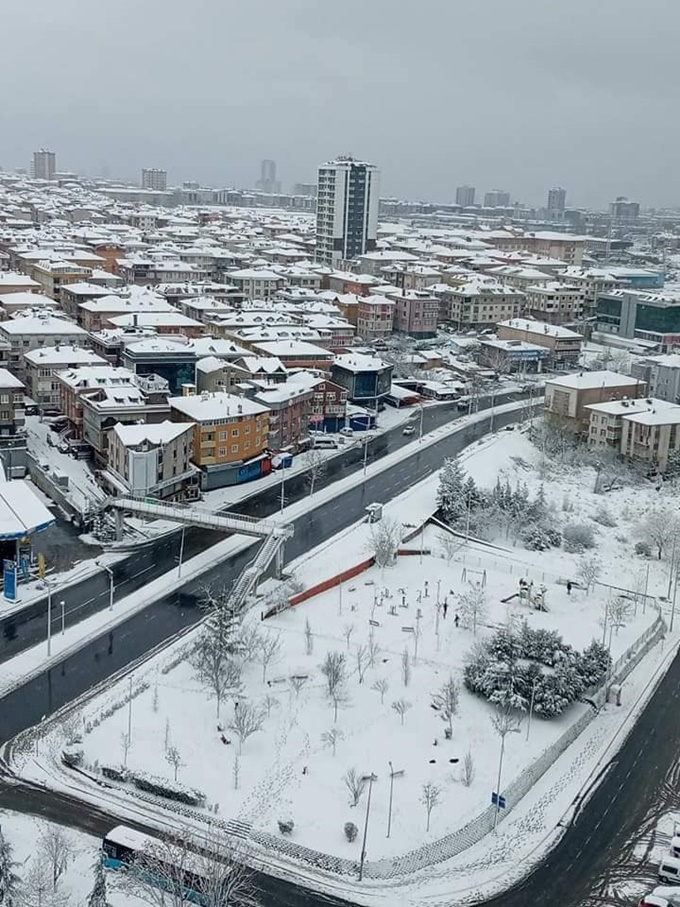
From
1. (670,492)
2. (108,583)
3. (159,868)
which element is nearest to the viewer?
(159,868)

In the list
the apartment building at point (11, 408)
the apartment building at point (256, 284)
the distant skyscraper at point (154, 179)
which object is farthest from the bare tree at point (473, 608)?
the distant skyscraper at point (154, 179)

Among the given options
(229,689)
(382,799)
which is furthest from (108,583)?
(382,799)

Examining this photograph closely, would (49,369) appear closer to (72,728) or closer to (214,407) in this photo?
(214,407)

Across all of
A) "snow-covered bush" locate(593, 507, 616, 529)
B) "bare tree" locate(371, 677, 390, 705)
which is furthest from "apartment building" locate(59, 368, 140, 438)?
"bare tree" locate(371, 677, 390, 705)

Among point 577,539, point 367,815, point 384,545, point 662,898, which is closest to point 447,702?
point 367,815

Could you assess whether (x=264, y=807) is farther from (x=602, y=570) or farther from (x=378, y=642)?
(x=602, y=570)

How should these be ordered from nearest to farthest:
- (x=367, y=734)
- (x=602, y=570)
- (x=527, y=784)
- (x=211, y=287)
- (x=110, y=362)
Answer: (x=527, y=784), (x=367, y=734), (x=602, y=570), (x=110, y=362), (x=211, y=287)

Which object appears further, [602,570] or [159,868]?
[602,570]
